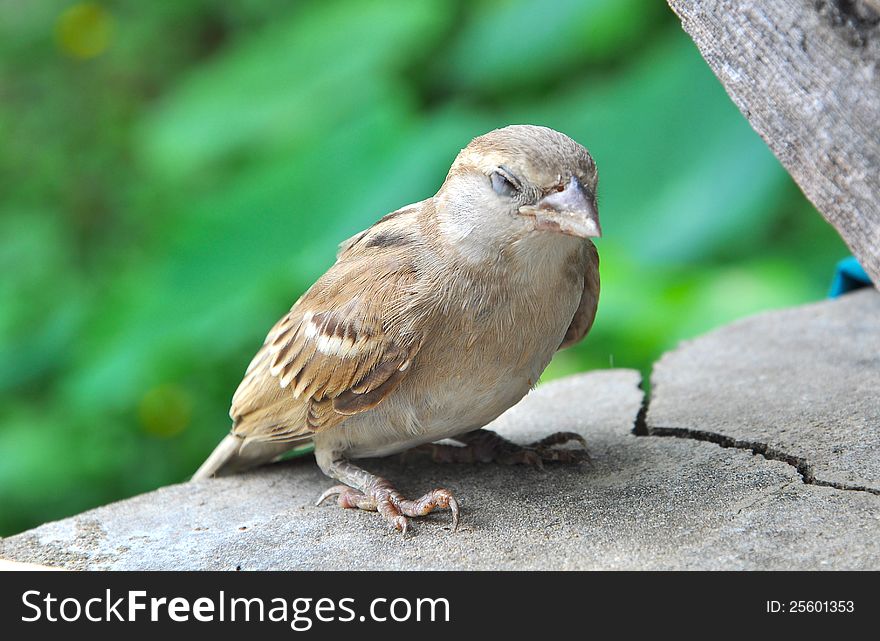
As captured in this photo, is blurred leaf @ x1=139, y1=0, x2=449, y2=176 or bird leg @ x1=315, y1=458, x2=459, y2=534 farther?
blurred leaf @ x1=139, y1=0, x2=449, y2=176

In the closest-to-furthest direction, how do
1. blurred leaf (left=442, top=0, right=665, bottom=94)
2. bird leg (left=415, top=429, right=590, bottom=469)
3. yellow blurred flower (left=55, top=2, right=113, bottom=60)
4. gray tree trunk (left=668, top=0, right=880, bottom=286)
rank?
gray tree trunk (left=668, top=0, right=880, bottom=286)
bird leg (left=415, top=429, right=590, bottom=469)
blurred leaf (left=442, top=0, right=665, bottom=94)
yellow blurred flower (left=55, top=2, right=113, bottom=60)

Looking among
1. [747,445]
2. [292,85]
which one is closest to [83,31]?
[292,85]

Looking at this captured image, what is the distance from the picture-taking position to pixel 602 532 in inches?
104

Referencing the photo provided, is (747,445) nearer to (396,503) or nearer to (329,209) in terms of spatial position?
(396,503)

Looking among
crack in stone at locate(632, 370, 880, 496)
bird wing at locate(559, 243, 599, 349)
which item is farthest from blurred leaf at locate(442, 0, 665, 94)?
bird wing at locate(559, 243, 599, 349)

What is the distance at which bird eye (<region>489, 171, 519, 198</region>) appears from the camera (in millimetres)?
2572

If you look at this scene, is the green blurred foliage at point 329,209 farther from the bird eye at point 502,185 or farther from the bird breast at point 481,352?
the bird eye at point 502,185

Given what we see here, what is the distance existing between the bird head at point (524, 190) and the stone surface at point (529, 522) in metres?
0.74

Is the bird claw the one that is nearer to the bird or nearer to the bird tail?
the bird

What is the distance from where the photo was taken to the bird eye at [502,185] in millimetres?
2572

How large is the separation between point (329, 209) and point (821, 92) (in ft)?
10.5

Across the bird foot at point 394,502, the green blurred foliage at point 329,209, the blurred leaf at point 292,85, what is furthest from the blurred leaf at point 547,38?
the bird foot at point 394,502
